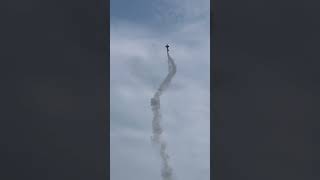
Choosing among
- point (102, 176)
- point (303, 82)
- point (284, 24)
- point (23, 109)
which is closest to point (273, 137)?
point (303, 82)

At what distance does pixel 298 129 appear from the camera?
57.8 ft

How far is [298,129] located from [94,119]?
631 cm

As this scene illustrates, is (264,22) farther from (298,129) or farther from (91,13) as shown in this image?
(91,13)

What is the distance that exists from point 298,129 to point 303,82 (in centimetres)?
145

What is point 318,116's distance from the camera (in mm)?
17594

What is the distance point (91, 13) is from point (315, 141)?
8.02 meters

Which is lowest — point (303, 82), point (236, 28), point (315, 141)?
point (315, 141)

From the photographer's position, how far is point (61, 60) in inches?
703

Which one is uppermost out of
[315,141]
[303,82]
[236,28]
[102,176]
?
[236,28]

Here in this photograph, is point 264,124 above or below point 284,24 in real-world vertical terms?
below

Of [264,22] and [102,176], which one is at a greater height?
[264,22]

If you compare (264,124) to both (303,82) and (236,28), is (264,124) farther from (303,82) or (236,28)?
(236,28)

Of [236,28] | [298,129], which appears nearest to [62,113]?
[236,28]

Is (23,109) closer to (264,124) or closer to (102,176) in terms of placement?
(102,176)
